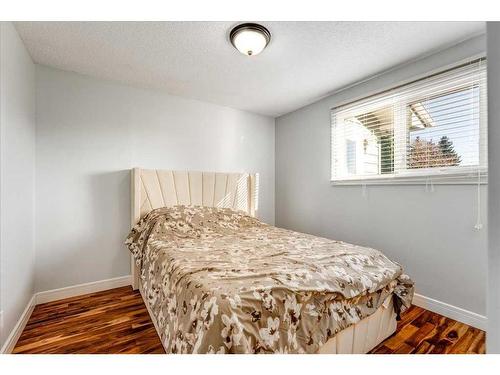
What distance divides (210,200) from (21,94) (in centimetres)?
192

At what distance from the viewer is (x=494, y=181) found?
1.49 ft

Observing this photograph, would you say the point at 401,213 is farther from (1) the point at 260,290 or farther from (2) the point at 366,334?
(1) the point at 260,290

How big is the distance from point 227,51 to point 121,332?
2.37 metres

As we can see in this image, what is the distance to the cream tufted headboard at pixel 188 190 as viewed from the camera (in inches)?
99.2

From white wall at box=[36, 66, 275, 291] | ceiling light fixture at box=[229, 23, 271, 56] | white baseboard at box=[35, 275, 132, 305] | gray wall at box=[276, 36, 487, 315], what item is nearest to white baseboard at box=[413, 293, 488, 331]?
gray wall at box=[276, 36, 487, 315]

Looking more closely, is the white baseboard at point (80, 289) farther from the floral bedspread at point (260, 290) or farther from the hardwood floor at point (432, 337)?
the hardwood floor at point (432, 337)

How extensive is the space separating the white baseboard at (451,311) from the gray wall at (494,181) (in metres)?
1.92

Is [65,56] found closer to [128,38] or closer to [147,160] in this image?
[128,38]

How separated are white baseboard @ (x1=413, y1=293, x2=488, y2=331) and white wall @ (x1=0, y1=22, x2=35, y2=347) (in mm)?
3136

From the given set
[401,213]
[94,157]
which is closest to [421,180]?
[401,213]

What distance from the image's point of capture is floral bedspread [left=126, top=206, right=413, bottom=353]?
1.01 m

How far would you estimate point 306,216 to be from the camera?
3.23m
